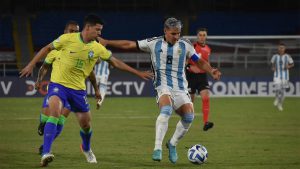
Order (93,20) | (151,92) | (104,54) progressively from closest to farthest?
(93,20), (104,54), (151,92)

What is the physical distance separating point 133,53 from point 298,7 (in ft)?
42.2

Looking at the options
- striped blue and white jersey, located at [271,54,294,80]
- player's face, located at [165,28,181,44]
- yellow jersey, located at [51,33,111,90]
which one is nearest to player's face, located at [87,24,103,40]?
yellow jersey, located at [51,33,111,90]

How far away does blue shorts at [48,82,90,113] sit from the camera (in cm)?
1014

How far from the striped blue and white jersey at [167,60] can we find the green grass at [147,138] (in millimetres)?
1204

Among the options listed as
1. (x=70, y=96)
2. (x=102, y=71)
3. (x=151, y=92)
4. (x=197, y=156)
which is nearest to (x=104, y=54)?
(x=70, y=96)

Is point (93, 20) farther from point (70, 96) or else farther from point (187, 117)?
point (187, 117)

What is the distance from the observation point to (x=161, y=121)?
10.6 metres

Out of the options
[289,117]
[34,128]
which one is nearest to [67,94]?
[34,128]

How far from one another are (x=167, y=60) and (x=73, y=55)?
1.50m

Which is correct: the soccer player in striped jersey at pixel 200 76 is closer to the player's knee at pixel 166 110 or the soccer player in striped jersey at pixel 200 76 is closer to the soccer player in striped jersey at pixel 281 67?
the player's knee at pixel 166 110

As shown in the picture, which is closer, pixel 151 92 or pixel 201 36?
pixel 201 36

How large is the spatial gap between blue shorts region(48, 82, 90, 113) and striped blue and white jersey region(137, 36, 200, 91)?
1.26m

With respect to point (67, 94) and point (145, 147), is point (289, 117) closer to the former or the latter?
point (145, 147)

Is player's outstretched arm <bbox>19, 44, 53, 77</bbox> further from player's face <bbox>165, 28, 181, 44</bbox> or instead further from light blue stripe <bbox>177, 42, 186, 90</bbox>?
light blue stripe <bbox>177, 42, 186, 90</bbox>
